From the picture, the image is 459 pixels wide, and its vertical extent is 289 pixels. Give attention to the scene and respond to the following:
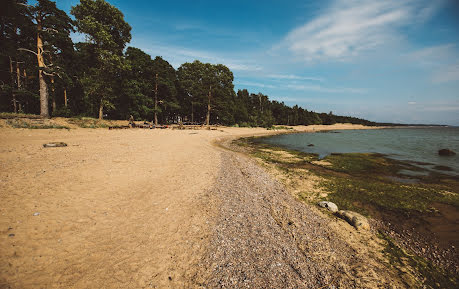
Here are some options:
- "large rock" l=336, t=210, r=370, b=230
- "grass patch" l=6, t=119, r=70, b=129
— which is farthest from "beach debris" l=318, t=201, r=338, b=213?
"grass patch" l=6, t=119, r=70, b=129

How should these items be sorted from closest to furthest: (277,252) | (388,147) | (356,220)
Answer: (277,252), (356,220), (388,147)

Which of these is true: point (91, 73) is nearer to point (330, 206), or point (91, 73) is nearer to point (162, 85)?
point (162, 85)

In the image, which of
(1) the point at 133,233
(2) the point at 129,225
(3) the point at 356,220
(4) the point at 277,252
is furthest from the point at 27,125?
(3) the point at 356,220

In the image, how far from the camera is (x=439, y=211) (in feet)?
25.3

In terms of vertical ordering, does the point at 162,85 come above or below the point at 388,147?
above

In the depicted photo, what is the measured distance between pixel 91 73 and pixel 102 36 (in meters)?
5.82

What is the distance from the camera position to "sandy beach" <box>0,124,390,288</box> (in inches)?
135

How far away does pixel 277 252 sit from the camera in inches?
173

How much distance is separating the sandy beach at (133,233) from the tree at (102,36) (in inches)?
787

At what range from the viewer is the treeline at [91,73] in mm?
18984

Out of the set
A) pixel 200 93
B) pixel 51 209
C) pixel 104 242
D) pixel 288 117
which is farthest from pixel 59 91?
pixel 288 117

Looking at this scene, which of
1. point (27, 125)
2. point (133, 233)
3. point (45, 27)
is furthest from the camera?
point (45, 27)

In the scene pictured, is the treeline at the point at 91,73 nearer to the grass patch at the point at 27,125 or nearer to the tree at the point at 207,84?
the tree at the point at 207,84

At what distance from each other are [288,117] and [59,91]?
306 feet
